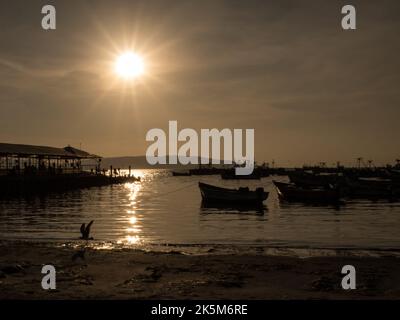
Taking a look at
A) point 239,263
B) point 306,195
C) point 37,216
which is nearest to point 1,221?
point 37,216

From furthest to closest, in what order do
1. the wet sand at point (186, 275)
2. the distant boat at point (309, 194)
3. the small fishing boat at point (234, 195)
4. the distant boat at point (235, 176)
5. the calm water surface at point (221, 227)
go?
1. the distant boat at point (235, 176)
2. the distant boat at point (309, 194)
3. the small fishing boat at point (234, 195)
4. the calm water surface at point (221, 227)
5. the wet sand at point (186, 275)

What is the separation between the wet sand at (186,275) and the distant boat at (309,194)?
33995mm

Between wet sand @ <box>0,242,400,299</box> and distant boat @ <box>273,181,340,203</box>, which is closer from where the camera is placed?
wet sand @ <box>0,242,400,299</box>

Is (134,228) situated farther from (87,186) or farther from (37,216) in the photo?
(87,186)

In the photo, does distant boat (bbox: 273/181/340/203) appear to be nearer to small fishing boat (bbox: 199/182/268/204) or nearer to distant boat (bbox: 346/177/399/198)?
small fishing boat (bbox: 199/182/268/204)

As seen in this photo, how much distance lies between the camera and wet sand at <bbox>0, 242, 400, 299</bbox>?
12.0 meters

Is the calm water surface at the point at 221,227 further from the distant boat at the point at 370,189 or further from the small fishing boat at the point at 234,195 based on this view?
the distant boat at the point at 370,189

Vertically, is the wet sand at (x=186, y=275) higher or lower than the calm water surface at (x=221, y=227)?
higher

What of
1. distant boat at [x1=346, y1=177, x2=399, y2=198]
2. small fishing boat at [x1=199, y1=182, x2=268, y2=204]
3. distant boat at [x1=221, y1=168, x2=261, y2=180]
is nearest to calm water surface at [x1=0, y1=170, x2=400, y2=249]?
small fishing boat at [x1=199, y1=182, x2=268, y2=204]

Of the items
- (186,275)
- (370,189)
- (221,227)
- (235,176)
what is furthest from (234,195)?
(235,176)

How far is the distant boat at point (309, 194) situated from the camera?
170ft

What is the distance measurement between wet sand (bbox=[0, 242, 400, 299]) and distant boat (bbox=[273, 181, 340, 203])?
112ft

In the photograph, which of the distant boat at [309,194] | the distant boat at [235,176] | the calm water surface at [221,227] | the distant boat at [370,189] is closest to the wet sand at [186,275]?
the calm water surface at [221,227]

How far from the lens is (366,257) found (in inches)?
730
